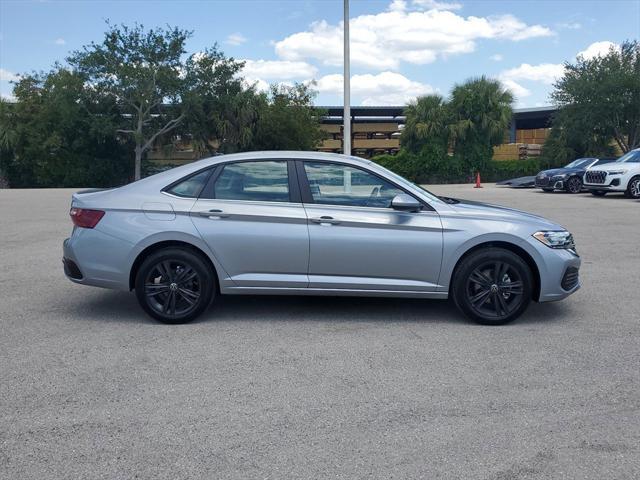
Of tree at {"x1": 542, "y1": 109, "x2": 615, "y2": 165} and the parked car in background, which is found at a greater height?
tree at {"x1": 542, "y1": 109, "x2": 615, "y2": 165}

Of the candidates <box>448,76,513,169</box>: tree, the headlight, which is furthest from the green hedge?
the headlight

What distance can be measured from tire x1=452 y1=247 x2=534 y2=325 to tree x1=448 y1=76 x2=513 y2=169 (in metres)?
41.3

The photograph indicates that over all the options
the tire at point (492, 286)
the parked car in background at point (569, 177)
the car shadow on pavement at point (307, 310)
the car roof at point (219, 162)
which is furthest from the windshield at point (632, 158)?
the car roof at point (219, 162)

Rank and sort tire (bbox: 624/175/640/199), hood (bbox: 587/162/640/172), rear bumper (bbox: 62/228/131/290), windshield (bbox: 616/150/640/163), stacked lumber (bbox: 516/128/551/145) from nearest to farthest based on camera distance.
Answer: rear bumper (bbox: 62/228/131/290) → tire (bbox: 624/175/640/199) → hood (bbox: 587/162/640/172) → windshield (bbox: 616/150/640/163) → stacked lumber (bbox: 516/128/551/145)

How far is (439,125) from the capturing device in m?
45.8

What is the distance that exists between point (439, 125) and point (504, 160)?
232 inches

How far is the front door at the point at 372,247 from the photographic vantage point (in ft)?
18.3

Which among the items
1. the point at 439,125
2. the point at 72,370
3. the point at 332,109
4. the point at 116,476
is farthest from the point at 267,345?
the point at 332,109

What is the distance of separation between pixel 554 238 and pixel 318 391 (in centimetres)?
289

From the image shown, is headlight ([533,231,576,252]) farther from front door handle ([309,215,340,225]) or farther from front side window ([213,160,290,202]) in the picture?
front side window ([213,160,290,202])

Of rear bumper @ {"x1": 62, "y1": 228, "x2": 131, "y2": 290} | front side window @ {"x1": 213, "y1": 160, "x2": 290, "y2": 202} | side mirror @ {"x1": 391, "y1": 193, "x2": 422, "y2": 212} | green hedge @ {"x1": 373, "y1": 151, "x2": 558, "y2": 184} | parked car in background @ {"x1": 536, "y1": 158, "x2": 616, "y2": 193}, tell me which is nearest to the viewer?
side mirror @ {"x1": 391, "y1": 193, "x2": 422, "y2": 212}

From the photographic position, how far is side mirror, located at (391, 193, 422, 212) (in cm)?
554

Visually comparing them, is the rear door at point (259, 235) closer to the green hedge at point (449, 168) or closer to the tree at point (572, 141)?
the green hedge at point (449, 168)

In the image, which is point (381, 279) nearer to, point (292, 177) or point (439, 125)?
point (292, 177)
